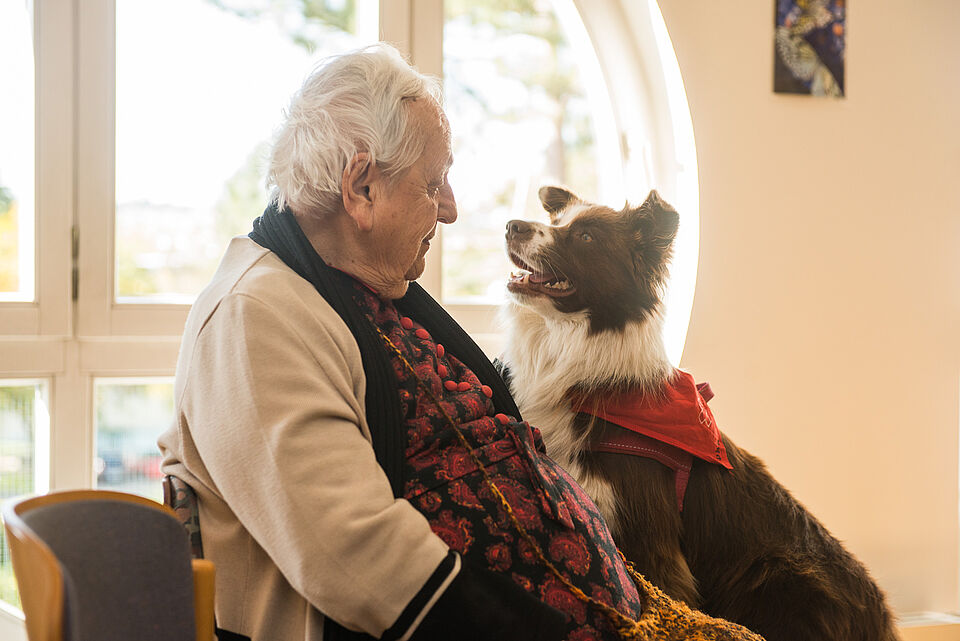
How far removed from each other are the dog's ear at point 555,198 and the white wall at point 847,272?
77 cm

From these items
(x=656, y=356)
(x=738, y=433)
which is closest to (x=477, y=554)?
(x=656, y=356)

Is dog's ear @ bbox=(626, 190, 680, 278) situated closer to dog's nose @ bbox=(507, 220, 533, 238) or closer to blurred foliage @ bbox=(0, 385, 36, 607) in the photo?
dog's nose @ bbox=(507, 220, 533, 238)

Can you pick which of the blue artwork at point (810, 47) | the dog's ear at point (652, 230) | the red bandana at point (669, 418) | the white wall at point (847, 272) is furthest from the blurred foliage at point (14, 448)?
the blue artwork at point (810, 47)

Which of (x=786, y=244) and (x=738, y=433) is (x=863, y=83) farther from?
(x=738, y=433)

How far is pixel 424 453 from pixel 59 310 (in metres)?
1.23

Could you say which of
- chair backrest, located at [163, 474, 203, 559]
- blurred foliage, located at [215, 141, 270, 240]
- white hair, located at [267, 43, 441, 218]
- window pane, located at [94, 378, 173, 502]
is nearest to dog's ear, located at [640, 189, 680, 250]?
white hair, located at [267, 43, 441, 218]

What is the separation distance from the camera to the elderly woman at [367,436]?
1.05 m

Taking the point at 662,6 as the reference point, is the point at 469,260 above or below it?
below

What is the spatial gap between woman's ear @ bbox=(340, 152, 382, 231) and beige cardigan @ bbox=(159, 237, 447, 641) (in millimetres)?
179

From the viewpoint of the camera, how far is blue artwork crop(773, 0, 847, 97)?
2.57 m

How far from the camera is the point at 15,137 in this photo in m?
2.04

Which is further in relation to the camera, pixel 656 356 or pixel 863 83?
pixel 863 83

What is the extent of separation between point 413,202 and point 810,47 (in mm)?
1828

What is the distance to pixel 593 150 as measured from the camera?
2.77m
